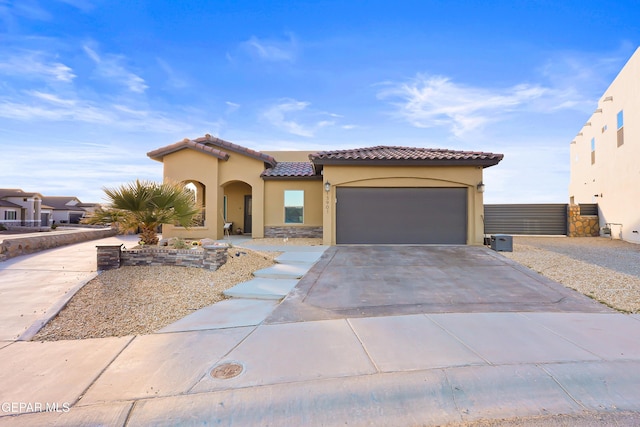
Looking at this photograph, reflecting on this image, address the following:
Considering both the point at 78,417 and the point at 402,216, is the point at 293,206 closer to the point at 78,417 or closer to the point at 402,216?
the point at 402,216

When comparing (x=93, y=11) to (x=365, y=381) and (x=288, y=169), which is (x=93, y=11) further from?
(x=365, y=381)

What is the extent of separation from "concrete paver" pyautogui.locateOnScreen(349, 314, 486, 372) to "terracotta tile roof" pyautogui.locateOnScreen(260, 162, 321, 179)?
1141 cm

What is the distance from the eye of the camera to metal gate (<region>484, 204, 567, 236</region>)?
702 inches

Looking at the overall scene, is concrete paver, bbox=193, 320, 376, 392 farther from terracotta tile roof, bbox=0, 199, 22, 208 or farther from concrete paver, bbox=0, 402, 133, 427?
terracotta tile roof, bbox=0, 199, 22, 208

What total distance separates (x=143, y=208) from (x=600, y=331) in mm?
9905

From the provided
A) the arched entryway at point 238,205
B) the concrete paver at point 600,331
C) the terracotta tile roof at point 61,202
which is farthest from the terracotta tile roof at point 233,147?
the terracotta tile roof at point 61,202

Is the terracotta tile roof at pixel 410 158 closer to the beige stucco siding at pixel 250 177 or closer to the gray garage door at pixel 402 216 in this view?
the gray garage door at pixel 402 216

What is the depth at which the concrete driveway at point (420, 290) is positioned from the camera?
5346mm

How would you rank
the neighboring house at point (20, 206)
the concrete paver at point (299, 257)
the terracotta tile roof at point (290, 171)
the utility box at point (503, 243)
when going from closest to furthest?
1. the concrete paver at point (299, 257)
2. the utility box at point (503, 243)
3. the terracotta tile roof at point (290, 171)
4. the neighboring house at point (20, 206)

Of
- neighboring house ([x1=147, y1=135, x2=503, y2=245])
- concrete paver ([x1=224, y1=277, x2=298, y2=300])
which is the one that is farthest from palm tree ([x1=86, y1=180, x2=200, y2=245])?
neighboring house ([x1=147, y1=135, x2=503, y2=245])

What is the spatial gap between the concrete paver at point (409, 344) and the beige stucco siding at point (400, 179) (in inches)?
343

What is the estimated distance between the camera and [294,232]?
15750 mm

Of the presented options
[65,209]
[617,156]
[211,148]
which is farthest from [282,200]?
[65,209]

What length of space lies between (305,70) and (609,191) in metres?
17.5
